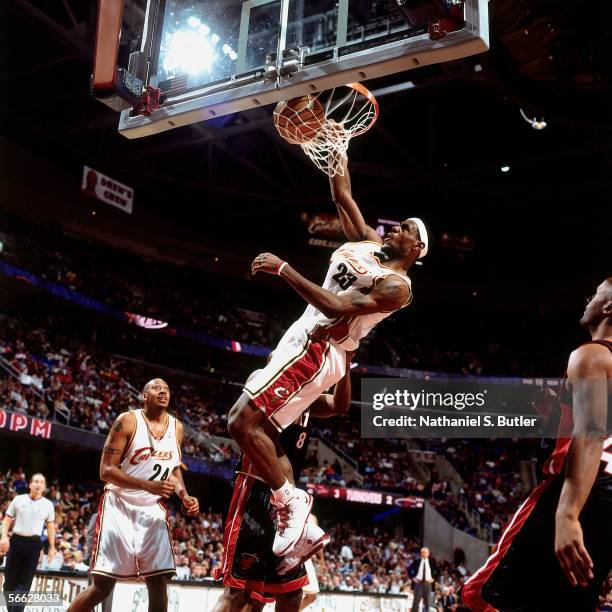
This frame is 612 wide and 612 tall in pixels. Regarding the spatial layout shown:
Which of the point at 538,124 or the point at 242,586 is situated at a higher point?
the point at 538,124

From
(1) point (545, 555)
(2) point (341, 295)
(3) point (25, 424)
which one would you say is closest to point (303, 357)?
(2) point (341, 295)

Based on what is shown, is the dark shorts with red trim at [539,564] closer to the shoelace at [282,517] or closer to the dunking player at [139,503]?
the shoelace at [282,517]

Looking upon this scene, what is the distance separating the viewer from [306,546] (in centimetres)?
402

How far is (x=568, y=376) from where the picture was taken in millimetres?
3043

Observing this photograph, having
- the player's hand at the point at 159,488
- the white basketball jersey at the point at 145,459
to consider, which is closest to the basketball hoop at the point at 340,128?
the white basketball jersey at the point at 145,459

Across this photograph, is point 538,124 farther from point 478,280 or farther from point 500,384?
point 478,280

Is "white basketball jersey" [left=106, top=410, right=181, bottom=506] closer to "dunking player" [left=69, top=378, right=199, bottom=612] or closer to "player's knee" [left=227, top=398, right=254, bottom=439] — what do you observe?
"dunking player" [left=69, top=378, right=199, bottom=612]

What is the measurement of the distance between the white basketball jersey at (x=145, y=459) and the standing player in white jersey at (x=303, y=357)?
1684mm

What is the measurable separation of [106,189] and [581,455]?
74.4 ft

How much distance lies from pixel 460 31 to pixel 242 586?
3703 mm

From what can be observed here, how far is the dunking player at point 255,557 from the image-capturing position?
4.28 m

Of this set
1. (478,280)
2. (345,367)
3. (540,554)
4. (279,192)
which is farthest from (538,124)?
(540,554)

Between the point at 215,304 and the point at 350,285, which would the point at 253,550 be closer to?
the point at 350,285

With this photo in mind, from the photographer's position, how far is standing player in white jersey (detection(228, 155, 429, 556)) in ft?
13.1
